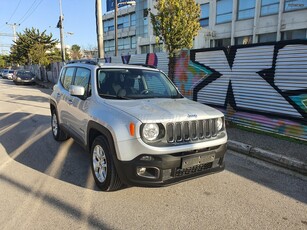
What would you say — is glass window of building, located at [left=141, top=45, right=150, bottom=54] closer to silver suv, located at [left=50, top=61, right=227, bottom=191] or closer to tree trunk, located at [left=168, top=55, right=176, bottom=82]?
tree trunk, located at [left=168, top=55, right=176, bottom=82]

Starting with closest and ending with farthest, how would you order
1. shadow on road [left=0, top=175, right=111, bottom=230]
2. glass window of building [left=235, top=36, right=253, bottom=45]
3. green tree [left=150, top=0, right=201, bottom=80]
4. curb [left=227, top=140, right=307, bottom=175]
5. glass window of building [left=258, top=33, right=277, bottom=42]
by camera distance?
1. shadow on road [left=0, top=175, right=111, bottom=230]
2. curb [left=227, top=140, right=307, bottom=175]
3. green tree [left=150, top=0, right=201, bottom=80]
4. glass window of building [left=258, top=33, right=277, bottom=42]
5. glass window of building [left=235, top=36, right=253, bottom=45]

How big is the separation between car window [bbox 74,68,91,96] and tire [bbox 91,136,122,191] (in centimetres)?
103

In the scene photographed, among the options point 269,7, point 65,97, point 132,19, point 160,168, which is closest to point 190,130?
point 160,168

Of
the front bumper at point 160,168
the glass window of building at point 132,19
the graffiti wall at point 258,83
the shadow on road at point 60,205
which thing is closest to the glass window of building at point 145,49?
the glass window of building at point 132,19

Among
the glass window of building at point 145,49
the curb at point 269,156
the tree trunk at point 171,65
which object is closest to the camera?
the curb at point 269,156

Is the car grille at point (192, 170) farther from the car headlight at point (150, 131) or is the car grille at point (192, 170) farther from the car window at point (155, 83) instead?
the car window at point (155, 83)

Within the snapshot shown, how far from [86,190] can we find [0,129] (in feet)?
17.1

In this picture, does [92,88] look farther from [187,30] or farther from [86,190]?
[187,30]

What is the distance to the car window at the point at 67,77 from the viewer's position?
5670 mm

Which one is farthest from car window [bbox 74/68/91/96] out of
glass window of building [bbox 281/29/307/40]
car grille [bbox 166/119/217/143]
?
glass window of building [bbox 281/29/307/40]

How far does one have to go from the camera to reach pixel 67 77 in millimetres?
5895

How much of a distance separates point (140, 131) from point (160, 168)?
1.66ft

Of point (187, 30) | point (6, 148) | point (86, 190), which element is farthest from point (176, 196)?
point (187, 30)

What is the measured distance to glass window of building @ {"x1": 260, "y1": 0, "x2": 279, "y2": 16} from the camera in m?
25.2
